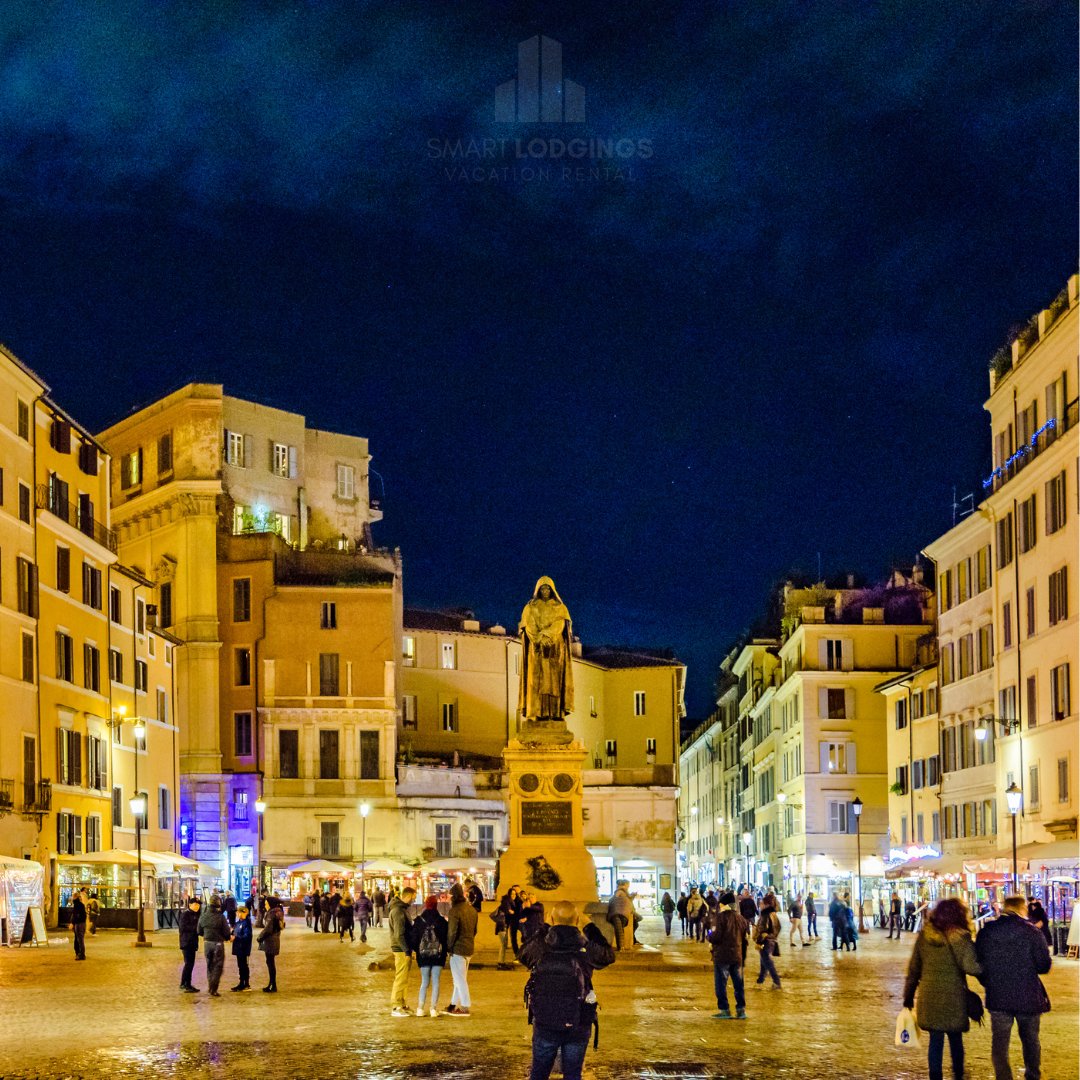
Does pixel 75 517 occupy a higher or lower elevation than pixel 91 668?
higher

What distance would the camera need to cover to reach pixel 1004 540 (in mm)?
55500

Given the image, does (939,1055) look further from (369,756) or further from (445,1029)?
(369,756)

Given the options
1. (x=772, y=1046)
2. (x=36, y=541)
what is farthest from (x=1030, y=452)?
(x=772, y=1046)

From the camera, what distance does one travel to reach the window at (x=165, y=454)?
275 feet

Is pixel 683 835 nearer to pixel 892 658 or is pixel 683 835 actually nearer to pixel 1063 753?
pixel 892 658

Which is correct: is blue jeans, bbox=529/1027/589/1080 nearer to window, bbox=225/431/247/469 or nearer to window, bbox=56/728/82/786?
window, bbox=56/728/82/786

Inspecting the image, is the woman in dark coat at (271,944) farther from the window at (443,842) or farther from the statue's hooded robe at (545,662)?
the window at (443,842)

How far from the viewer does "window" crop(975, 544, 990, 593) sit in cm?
5834

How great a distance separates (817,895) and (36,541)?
129 feet

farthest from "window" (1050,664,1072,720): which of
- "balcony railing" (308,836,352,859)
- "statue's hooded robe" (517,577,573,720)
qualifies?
"balcony railing" (308,836,352,859)

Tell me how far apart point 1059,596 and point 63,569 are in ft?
105

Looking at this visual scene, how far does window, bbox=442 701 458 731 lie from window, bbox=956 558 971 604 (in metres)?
38.2

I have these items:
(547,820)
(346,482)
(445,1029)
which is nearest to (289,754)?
(346,482)

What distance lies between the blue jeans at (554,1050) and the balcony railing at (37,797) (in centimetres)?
4467
